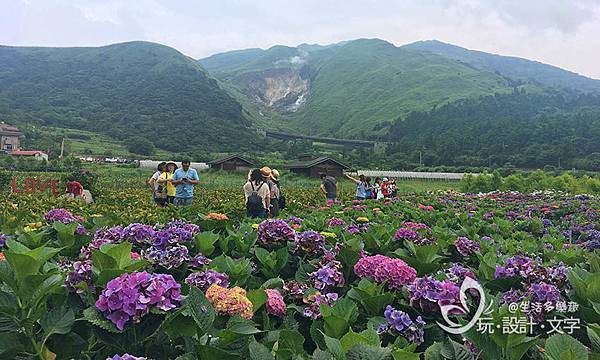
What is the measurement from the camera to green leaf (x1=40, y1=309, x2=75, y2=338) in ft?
6.22

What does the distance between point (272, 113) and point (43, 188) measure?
6024 inches

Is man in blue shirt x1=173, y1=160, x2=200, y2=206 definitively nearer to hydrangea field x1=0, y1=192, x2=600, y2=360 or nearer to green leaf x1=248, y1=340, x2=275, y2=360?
hydrangea field x1=0, y1=192, x2=600, y2=360

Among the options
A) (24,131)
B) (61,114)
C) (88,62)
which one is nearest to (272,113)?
(88,62)

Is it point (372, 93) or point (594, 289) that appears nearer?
point (594, 289)

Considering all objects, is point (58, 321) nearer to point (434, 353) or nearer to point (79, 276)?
point (79, 276)

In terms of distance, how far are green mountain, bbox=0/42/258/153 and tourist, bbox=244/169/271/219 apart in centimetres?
8634

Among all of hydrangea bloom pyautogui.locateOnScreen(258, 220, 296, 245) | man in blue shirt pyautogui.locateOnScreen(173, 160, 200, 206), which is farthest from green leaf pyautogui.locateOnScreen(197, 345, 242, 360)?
man in blue shirt pyautogui.locateOnScreen(173, 160, 200, 206)

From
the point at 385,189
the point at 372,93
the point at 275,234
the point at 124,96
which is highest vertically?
the point at 372,93

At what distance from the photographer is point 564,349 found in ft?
5.63

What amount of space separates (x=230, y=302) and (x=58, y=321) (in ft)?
2.11

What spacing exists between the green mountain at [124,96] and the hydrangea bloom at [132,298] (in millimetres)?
93017

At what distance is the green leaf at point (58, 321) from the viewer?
190cm

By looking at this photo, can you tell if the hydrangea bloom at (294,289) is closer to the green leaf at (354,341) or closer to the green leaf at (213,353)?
the green leaf at (354,341)

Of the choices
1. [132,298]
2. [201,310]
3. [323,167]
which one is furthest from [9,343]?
[323,167]
